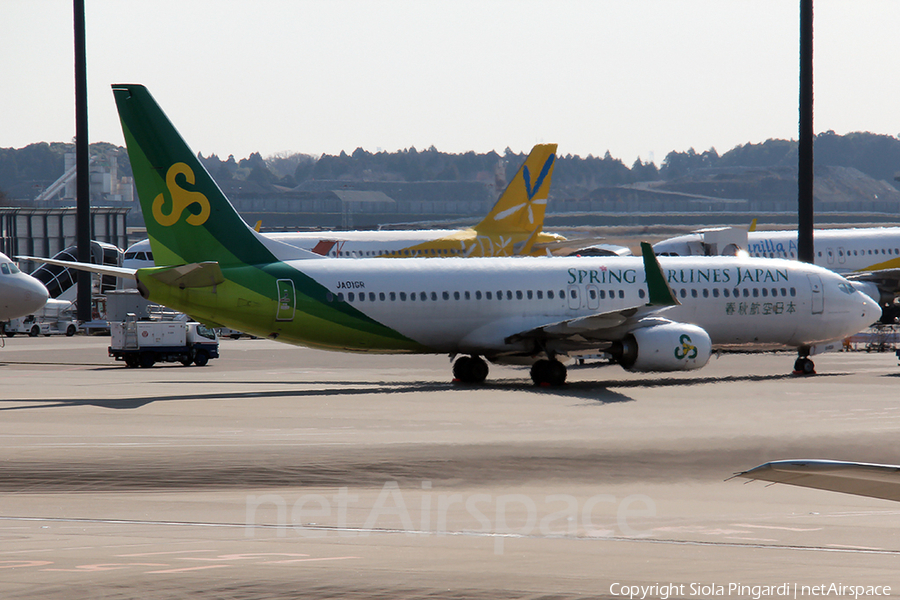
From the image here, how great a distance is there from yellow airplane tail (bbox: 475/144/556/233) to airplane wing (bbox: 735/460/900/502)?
54337mm

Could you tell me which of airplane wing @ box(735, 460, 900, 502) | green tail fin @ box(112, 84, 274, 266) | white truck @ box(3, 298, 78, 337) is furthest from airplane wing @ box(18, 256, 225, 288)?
white truck @ box(3, 298, 78, 337)

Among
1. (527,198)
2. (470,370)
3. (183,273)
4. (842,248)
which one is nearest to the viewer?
(183,273)

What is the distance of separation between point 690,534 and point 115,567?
6757 millimetres

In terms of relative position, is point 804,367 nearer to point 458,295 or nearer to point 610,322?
point 610,322

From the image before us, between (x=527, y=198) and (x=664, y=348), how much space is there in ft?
105

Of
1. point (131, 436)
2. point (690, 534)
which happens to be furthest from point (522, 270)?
point (690, 534)

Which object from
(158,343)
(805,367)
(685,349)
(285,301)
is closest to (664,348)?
(685,349)

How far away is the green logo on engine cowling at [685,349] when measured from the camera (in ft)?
103

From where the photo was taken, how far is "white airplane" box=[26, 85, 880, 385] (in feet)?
100.0

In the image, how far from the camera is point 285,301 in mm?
31203

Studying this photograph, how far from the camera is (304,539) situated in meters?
13.0

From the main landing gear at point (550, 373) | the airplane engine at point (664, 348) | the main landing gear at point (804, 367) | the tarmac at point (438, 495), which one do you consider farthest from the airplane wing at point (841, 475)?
the main landing gear at point (804, 367)

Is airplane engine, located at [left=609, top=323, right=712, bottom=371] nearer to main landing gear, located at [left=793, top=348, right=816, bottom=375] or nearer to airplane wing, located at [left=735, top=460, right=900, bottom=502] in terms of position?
main landing gear, located at [left=793, top=348, right=816, bottom=375]

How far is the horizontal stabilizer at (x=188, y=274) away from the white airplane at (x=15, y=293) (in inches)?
699
